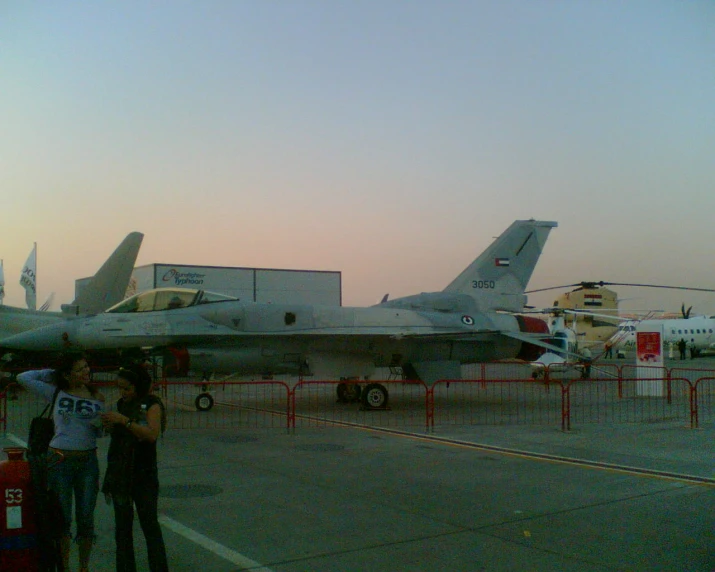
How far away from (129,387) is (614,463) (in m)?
6.58

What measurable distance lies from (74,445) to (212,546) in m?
1.40

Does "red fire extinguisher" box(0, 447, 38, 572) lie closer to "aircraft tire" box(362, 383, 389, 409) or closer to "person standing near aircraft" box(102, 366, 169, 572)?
"person standing near aircraft" box(102, 366, 169, 572)

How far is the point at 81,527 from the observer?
4449 millimetres

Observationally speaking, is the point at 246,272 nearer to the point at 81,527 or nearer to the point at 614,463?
the point at 614,463

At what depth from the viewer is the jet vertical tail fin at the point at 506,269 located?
17.4m

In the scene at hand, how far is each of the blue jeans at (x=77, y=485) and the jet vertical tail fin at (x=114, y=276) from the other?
17503 mm

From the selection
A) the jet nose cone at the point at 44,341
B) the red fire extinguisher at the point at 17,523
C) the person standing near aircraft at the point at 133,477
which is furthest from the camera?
the jet nose cone at the point at 44,341

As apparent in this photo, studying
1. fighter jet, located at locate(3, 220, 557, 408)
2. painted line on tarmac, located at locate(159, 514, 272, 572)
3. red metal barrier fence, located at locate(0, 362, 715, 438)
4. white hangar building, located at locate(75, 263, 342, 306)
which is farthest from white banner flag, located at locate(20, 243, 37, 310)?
painted line on tarmac, located at locate(159, 514, 272, 572)

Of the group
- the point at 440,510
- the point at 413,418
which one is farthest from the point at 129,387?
the point at 413,418

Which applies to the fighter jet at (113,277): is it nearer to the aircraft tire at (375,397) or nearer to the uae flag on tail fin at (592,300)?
the aircraft tire at (375,397)

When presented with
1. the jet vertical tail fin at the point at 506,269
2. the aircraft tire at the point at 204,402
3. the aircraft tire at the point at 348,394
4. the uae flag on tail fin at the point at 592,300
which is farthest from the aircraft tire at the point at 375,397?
the uae flag on tail fin at the point at 592,300

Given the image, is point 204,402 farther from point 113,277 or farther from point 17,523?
point 17,523

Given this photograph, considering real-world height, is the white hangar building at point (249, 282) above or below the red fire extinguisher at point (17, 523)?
above

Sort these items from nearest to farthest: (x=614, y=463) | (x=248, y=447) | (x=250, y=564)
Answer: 1. (x=250, y=564)
2. (x=614, y=463)
3. (x=248, y=447)
